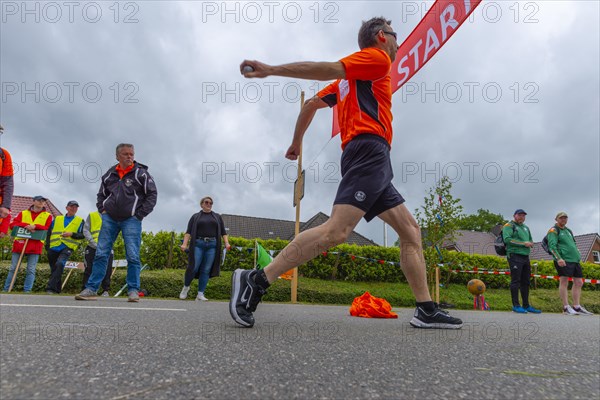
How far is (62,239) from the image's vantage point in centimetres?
771

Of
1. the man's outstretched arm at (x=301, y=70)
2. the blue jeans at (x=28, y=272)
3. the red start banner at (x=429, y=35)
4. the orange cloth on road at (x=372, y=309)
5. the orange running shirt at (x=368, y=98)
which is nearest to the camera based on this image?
the man's outstretched arm at (x=301, y=70)

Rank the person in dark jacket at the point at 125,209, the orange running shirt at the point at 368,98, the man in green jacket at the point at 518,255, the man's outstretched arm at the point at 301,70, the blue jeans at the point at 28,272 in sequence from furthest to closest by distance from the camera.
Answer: the blue jeans at the point at 28,272
the man in green jacket at the point at 518,255
the person in dark jacket at the point at 125,209
the orange running shirt at the point at 368,98
the man's outstretched arm at the point at 301,70

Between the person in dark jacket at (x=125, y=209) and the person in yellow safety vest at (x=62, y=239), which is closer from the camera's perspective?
the person in dark jacket at (x=125, y=209)

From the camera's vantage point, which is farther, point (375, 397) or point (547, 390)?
point (547, 390)

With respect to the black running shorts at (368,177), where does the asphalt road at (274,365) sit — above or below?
below

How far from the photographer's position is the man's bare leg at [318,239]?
7.40 ft

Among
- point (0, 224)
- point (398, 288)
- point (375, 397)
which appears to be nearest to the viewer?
point (375, 397)

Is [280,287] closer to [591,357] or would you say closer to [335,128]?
[335,128]

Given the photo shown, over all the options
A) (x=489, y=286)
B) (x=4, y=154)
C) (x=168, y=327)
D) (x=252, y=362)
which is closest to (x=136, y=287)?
(x=4, y=154)

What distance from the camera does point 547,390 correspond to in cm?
115

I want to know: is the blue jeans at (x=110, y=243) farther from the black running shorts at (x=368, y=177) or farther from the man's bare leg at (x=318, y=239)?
the black running shorts at (x=368, y=177)

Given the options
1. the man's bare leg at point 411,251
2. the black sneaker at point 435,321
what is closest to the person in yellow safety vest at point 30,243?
the man's bare leg at point 411,251

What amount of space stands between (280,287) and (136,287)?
17.6 feet

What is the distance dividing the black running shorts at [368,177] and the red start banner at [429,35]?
2296mm
